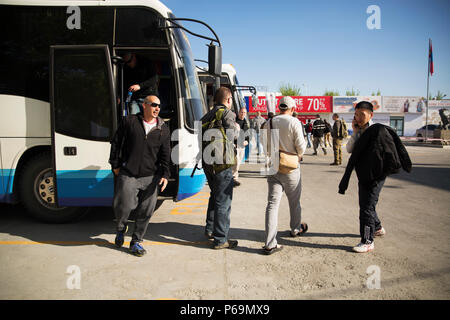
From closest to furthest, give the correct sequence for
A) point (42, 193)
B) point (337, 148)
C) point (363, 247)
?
point (363, 247)
point (42, 193)
point (337, 148)

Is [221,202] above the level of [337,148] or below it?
below

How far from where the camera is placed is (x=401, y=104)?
4188cm

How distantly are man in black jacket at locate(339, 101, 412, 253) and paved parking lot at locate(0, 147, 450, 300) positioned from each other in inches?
15.7

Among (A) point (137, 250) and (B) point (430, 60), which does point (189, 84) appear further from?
(B) point (430, 60)

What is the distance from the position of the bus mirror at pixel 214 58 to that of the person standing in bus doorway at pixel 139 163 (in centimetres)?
121

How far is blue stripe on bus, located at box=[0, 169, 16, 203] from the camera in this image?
4.68 meters

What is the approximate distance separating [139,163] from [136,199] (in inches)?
18.7

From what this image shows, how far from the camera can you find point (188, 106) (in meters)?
4.73

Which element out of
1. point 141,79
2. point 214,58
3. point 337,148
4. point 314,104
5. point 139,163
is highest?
point 314,104

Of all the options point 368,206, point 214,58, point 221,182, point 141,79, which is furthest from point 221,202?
point 141,79

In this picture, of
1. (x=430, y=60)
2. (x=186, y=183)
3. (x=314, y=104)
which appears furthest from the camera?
(x=314, y=104)

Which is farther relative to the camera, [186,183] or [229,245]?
[186,183]

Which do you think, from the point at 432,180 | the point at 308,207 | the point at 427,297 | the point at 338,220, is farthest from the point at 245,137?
the point at 427,297
